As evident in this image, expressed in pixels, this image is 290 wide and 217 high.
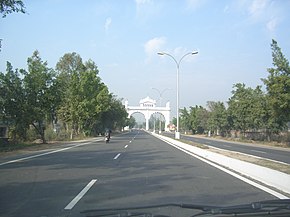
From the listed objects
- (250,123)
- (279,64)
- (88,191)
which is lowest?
(88,191)

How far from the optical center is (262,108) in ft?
157

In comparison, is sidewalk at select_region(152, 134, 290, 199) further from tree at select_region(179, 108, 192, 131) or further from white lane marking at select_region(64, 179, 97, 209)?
tree at select_region(179, 108, 192, 131)

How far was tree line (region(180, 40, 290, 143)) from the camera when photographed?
35.6m

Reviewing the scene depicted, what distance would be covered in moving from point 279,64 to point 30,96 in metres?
26.0

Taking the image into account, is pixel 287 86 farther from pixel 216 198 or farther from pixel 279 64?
pixel 216 198

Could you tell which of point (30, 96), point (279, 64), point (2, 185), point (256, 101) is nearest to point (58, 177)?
point (2, 185)

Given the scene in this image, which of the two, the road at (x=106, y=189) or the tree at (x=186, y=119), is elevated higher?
the tree at (x=186, y=119)

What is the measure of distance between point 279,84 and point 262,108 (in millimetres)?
12719

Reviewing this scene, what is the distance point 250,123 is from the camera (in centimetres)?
5206

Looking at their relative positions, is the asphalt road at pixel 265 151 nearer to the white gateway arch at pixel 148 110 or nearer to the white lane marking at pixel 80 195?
the white lane marking at pixel 80 195

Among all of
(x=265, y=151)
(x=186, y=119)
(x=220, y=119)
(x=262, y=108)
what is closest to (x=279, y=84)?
(x=265, y=151)

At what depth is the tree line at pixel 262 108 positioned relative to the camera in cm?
3556

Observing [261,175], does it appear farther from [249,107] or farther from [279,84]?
[249,107]

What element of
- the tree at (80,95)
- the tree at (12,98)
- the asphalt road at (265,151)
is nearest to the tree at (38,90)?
the tree at (12,98)
